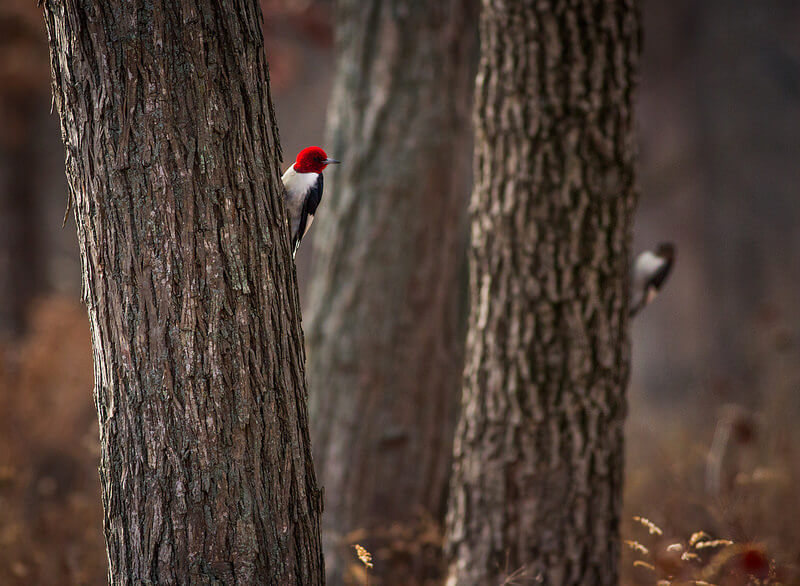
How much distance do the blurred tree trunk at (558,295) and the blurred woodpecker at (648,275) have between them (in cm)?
81

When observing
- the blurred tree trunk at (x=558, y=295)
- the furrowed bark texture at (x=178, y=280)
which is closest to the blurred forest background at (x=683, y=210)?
the blurred tree trunk at (x=558, y=295)

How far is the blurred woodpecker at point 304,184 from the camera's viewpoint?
2.37 metres

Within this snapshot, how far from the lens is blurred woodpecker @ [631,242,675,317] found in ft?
10.9

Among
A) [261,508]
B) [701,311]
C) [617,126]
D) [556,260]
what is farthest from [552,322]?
[701,311]

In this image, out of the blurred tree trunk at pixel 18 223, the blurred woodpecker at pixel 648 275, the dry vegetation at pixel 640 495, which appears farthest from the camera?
the blurred tree trunk at pixel 18 223

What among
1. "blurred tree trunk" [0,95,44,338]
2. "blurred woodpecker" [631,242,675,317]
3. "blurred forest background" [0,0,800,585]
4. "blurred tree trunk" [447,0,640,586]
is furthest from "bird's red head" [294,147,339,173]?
"blurred tree trunk" [0,95,44,338]

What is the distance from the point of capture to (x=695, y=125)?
9.05m

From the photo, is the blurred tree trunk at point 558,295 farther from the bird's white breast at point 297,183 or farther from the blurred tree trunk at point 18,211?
the blurred tree trunk at point 18,211

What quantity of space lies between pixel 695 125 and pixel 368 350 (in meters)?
7.31

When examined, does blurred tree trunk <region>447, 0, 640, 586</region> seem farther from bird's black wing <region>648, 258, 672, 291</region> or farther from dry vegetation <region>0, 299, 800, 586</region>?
bird's black wing <region>648, 258, 672, 291</region>

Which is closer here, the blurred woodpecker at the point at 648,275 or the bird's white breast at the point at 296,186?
the bird's white breast at the point at 296,186

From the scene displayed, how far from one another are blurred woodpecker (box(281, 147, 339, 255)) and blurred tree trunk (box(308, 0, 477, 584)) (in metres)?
1.27

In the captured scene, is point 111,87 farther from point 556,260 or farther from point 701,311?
point 701,311

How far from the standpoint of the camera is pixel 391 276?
3.71m
